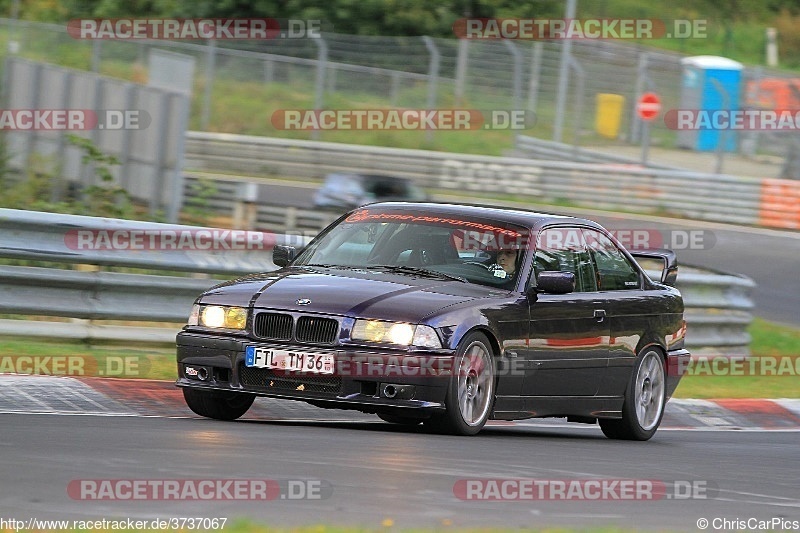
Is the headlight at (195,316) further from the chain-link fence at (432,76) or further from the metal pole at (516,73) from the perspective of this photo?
the metal pole at (516,73)

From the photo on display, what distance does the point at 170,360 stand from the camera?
11.9 meters

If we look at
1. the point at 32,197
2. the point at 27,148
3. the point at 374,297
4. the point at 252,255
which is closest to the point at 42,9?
the point at 27,148

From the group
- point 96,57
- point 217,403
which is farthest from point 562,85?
point 217,403

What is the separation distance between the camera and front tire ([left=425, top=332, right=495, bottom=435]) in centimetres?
893

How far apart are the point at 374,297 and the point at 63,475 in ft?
9.38

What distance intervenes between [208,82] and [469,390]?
2781 cm

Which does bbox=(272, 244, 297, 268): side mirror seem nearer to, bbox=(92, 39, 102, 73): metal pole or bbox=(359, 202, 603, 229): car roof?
bbox=(359, 202, 603, 229): car roof

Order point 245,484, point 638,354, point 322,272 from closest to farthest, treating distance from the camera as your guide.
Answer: point 245,484, point 322,272, point 638,354

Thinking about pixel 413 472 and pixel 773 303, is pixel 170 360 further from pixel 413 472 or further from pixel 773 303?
pixel 773 303

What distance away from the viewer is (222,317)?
363 inches

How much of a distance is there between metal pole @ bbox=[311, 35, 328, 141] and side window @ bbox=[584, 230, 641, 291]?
23.5m

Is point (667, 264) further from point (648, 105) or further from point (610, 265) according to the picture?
point (648, 105)
